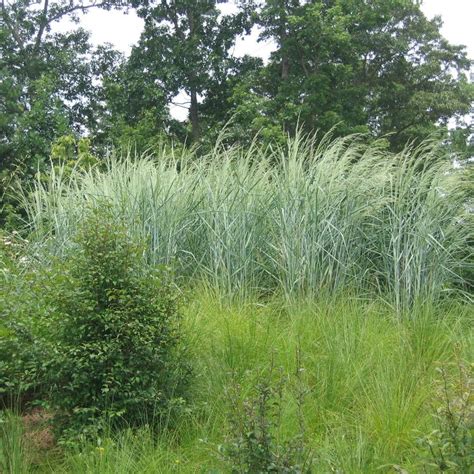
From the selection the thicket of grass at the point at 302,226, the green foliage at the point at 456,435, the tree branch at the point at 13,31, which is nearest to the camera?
the green foliage at the point at 456,435

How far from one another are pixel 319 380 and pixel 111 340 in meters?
1.24

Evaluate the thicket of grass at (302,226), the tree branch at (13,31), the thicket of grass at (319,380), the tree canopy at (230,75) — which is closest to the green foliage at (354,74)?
the tree canopy at (230,75)

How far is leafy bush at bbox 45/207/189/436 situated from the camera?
3344mm

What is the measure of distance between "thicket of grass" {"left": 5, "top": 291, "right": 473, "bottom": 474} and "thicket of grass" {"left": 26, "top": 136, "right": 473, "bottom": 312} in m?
0.42

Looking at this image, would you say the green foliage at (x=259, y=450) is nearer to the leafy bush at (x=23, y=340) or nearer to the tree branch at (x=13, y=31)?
the leafy bush at (x=23, y=340)

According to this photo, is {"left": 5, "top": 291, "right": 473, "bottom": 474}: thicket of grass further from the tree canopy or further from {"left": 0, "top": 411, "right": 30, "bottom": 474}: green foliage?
the tree canopy

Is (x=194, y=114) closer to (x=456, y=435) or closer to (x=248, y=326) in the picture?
(x=248, y=326)

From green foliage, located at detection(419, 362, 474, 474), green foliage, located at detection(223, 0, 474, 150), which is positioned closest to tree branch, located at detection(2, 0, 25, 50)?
green foliage, located at detection(223, 0, 474, 150)

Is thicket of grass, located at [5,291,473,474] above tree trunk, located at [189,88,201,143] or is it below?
below

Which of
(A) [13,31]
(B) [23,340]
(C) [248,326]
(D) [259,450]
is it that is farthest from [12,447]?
(A) [13,31]

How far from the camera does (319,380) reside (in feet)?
12.5

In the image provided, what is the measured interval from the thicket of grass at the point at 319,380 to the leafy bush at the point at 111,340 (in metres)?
0.15

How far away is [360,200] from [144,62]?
1610cm

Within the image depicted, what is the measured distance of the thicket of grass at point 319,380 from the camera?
302 centimetres
